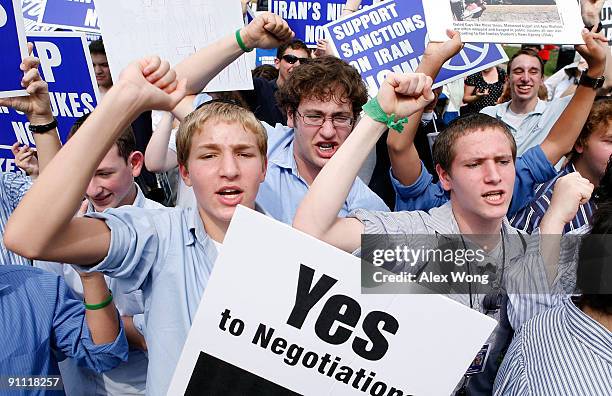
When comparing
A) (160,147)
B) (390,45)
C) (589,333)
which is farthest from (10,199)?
(589,333)

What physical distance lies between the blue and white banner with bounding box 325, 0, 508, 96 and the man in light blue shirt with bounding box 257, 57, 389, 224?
74cm

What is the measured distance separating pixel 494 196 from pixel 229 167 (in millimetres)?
904

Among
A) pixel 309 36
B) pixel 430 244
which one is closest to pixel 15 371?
pixel 430 244

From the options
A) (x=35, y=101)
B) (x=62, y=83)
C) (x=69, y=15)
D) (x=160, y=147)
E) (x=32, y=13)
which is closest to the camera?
(x=35, y=101)

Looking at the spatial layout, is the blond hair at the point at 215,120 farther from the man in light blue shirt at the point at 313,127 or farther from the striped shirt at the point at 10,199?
the striped shirt at the point at 10,199

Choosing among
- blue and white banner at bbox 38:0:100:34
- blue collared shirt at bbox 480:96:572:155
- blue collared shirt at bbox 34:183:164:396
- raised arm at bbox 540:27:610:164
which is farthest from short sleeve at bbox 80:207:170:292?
blue and white banner at bbox 38:0:100:34

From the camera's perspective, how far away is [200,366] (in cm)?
201

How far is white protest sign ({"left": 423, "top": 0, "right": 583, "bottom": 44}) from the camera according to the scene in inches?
120

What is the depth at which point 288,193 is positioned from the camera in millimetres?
3068

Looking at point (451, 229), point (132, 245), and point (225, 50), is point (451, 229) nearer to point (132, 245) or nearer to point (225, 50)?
point (132, 245)

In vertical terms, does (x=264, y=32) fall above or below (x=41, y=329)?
above

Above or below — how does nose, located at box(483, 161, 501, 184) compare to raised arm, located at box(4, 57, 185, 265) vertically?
above

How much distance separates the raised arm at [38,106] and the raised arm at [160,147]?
693 mm

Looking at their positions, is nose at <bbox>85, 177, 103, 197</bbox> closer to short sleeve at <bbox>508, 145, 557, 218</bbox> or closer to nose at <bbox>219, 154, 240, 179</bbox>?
nose at <bbox>219, 154, 240, 179</bbox>
